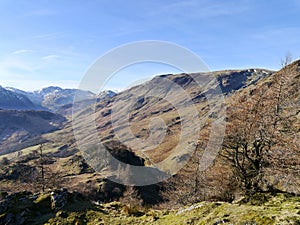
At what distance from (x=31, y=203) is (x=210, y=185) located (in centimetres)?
1835

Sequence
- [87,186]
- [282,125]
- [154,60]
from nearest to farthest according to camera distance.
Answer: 1. [282,125]
2. [154,60]
3. [87,186]

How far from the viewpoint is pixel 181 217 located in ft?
50.7

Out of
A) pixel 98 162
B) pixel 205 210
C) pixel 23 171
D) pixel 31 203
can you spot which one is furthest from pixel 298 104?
pixel 23 171

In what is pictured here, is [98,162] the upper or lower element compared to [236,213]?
lower

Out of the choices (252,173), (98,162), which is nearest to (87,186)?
(98,162)

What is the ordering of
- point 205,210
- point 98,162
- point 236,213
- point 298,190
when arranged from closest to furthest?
1. point 236,213
2. point 205,210
3. point 298,190
4. point 98,162

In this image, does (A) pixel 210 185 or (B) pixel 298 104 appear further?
(A) pixel 210 185

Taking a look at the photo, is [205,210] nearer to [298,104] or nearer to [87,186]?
[298,104]

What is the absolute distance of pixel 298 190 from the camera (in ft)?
55.8

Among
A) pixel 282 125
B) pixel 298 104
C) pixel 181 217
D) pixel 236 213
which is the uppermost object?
pixel 298 104

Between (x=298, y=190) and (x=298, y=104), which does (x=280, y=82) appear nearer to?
(x=298, y=104)

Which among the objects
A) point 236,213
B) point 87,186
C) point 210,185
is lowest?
point 87,186

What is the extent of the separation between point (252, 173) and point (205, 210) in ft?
23.8

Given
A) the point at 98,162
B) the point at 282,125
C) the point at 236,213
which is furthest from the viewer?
the point at 98,162
